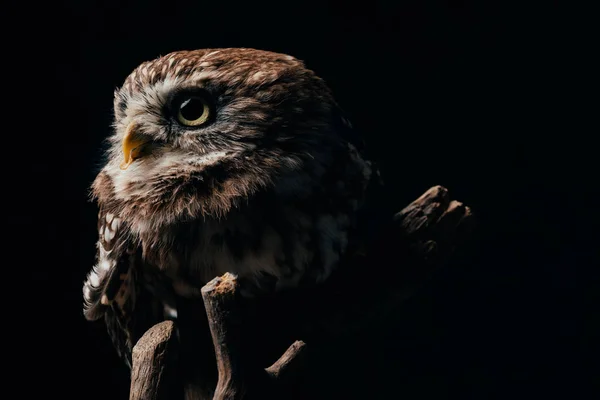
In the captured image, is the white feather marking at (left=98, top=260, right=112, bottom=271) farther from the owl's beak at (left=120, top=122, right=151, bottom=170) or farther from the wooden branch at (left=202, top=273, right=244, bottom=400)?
the wooden branch at (left=202, top=273, right=244, bottom=400)

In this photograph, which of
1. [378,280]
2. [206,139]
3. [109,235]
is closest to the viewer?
[206,139]

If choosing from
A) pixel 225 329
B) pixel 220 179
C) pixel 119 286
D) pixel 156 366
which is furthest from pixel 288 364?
pixel 119 286

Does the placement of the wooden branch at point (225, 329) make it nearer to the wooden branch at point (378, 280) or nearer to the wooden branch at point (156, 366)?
the wooden branch at point (156, 366)

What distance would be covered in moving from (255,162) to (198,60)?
274mm

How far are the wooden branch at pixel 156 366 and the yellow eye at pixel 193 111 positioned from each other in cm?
48

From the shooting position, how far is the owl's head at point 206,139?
193 cm

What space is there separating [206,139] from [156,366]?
523 millimetres

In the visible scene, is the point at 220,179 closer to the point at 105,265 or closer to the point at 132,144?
the point at 132,144

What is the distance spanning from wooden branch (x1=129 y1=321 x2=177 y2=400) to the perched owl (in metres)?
0.25

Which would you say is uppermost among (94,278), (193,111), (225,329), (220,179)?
(193,111)

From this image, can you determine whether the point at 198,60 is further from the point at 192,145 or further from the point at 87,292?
the point at 87,292

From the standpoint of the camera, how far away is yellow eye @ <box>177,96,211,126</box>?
1.94m

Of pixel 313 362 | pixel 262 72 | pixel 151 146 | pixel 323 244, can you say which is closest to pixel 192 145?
pixel 151 146

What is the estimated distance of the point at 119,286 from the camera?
2.12 metres
